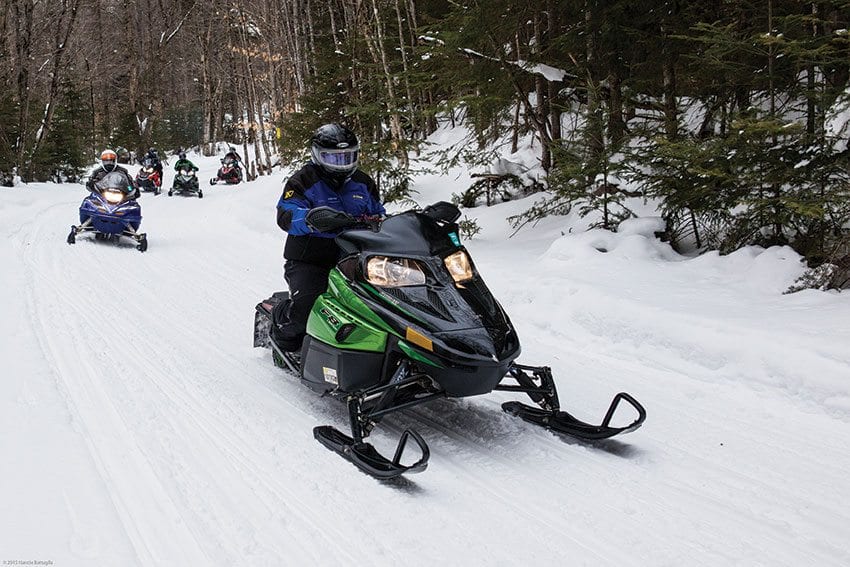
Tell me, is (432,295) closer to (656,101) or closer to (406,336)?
(406,336)

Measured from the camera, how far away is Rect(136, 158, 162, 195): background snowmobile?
21.0 metres

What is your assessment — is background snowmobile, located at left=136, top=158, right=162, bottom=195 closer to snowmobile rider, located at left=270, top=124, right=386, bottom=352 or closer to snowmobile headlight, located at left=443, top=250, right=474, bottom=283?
snowmobile rider, located at left=270, top=124, right=386, bottom=352

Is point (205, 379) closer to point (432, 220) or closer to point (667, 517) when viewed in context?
point (432, 220)

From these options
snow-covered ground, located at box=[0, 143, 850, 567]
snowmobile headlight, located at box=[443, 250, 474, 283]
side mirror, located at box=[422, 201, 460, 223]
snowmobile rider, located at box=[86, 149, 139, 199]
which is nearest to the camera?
snow-covered ground, located at box=[0, 143, 850, 567]

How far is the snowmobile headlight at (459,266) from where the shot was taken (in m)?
3.63

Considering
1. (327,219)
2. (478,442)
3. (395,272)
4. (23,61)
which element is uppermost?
(23,61)

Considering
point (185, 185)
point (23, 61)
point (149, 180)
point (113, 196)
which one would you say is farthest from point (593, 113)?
point (23, 61)

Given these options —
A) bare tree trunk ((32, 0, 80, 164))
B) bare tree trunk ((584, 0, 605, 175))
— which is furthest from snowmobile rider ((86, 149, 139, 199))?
bare tree trunk ((32, 0, 80, 164))

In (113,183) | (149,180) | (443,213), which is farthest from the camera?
(149,180)

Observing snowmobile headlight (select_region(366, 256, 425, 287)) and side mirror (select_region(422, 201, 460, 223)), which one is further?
side mirror (select_region(422, 201, 460, 223))

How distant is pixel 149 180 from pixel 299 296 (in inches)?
741

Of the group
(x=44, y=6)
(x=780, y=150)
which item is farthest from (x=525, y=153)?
(x=44, y=6)

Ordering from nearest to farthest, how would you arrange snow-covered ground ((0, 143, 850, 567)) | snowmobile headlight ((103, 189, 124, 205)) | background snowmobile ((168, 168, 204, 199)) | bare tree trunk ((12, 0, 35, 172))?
snow-covered ground ((0, 143, 850, 567)) < snowmobile headlight ((103, 189, 124, 205)) < bare tree trunk ((12, 0, 35, 172)) < background snowmobile ((168, 168, 204, 199))

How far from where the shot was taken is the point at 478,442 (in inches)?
143
